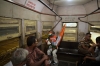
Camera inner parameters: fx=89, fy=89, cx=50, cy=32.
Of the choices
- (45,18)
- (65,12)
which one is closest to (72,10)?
(65,12)

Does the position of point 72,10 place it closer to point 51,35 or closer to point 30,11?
point 51,35

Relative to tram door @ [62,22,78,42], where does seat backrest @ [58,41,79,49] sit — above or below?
below

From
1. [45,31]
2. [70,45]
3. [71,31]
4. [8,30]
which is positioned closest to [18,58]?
[8,30]

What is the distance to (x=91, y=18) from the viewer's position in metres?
5.01

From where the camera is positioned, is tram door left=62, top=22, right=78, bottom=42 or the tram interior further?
tram door left=62, top=22, right=78, bottom=42

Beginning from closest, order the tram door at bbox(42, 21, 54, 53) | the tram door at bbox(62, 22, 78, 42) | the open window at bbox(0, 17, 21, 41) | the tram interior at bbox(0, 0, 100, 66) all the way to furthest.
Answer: the open window at bbox(0, 17, 21, 41) → the tram interior at bbox(0, 0, 100, 66) → the tram door at bbox(42, 21, 54, 53) → the tram door at bbox(62, 22, 78, 42)

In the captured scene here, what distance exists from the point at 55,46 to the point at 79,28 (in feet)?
7.36

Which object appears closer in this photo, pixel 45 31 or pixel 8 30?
pixel 8 30

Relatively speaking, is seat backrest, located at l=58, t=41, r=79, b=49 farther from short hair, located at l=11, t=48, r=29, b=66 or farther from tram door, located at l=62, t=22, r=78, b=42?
short hair, located at l=11, t=48, r=29, b=66

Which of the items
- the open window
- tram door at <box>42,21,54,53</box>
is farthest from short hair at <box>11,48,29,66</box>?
tram door at <box>42,21,54,53</box>

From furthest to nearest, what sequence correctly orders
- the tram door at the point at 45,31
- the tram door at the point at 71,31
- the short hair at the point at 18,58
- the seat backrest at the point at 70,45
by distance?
the tram door at the point at 71,31 → the seat backrest at the point at 70,45 → the tram door at the point at 45,31 → the short hair at the point at 18,58

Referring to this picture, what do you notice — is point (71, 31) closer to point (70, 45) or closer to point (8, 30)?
point (70, 45)

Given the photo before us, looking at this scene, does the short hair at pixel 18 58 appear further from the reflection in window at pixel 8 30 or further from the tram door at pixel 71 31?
the tram door at pixel 71 31

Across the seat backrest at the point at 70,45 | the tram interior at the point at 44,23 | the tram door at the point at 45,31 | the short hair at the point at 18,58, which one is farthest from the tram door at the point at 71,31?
the short hair at the point at 18,58
